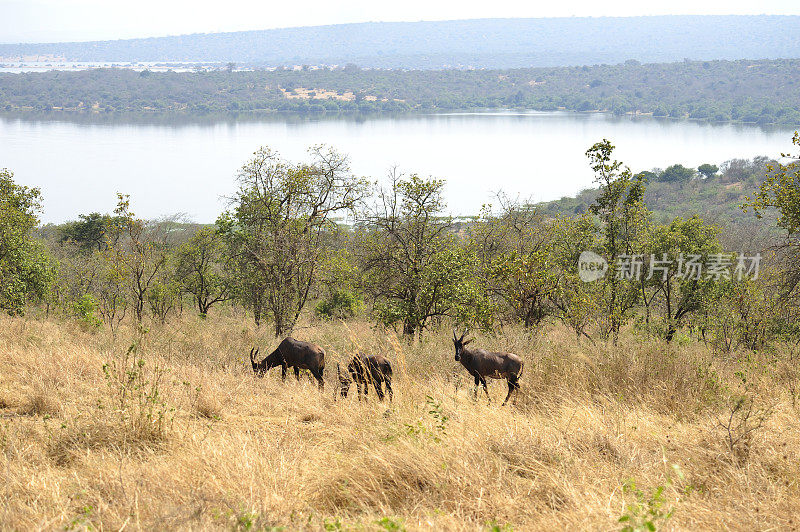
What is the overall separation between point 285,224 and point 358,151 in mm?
106399

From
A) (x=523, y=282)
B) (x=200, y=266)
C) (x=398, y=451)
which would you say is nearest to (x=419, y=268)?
(x=523, y=282)

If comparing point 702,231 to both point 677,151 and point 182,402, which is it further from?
point 677,151

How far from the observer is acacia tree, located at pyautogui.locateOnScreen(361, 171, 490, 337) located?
14742 mm

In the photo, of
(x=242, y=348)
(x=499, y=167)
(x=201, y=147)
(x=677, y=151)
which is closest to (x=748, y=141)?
(x=677, y=151)

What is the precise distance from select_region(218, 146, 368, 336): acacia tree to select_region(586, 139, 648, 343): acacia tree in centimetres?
731

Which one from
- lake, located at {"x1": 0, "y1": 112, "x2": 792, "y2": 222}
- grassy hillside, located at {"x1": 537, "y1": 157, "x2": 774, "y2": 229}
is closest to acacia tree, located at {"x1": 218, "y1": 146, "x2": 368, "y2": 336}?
lake, located at {"x1": 0, "y1": 112, "x2": 792, "y2": 222}

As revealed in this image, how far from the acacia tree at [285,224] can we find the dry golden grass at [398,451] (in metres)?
7.31

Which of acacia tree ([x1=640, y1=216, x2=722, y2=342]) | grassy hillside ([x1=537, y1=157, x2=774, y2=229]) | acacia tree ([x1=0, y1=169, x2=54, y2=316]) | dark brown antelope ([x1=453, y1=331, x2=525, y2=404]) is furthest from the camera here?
grassy hillside ([x1=537, y1=157, x2=774, y2=229])

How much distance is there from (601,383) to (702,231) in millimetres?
18219

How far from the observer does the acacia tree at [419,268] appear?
48.4 feet

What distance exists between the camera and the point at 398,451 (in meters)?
4.39

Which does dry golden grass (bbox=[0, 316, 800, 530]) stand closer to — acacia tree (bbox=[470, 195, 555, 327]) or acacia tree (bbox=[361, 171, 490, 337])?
acacia tree (bbox=[470, 195, 555, 327])

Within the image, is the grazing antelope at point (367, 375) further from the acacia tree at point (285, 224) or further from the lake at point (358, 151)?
the lake at point (358, 151)

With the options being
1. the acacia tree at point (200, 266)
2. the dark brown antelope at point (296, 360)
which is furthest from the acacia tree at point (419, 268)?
the acacia tree at point (200, 266)
